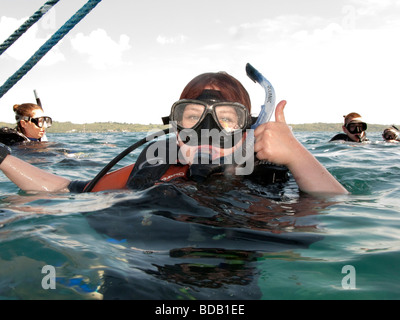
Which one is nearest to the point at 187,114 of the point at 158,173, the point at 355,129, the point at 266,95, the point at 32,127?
the point at 158,173

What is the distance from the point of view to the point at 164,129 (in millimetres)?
2680

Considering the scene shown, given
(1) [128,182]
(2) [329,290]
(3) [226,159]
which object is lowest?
(2) [329,290]

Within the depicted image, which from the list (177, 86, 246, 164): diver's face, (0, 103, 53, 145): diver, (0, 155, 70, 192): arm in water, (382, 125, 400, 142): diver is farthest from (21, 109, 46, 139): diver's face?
(382, 125, 400, 142): diver

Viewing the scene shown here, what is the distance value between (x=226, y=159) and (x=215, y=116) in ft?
0.99

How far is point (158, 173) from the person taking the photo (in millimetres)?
2598

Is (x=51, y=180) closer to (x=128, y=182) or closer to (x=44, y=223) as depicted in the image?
(x=128, y=182)

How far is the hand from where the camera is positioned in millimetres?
2148

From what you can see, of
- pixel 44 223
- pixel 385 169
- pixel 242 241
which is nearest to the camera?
pixel 242 241

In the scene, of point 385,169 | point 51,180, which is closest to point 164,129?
point 51,180

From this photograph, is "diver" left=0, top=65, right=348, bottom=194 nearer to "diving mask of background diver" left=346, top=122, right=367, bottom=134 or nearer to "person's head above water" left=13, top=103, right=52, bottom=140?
"person's head above water" left=13, top=103, right=52, bottom=140

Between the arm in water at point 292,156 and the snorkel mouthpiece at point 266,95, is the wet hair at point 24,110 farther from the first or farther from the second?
the arm in water at point 292,156

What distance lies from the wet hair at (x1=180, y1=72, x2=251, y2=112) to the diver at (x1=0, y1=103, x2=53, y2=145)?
20.8 feet

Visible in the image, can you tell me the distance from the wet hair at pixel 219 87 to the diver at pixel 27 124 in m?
6.33

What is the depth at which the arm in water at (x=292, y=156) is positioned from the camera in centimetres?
Result: 215
